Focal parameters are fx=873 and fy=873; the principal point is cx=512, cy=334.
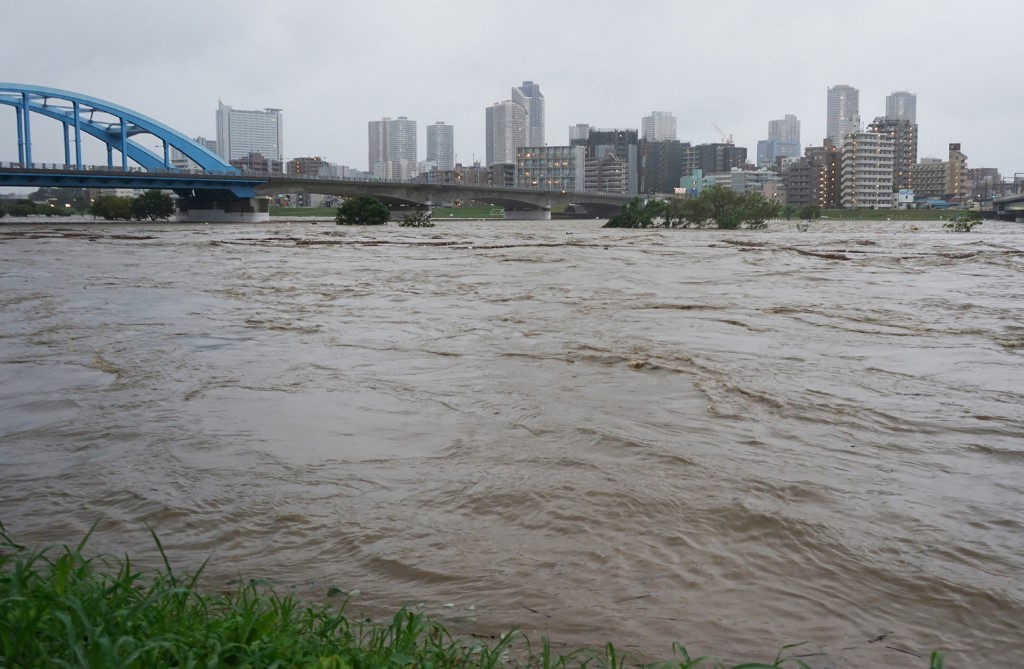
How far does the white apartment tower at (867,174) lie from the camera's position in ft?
533

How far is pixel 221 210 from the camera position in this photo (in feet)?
259

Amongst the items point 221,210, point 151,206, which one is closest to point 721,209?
point 221,210

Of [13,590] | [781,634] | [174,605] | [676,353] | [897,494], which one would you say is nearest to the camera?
[13,590]

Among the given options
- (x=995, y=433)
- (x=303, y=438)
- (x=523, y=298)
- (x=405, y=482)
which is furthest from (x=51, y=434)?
(x=523, y=298)

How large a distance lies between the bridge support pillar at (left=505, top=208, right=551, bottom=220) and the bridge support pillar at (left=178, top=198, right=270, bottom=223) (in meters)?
34.6

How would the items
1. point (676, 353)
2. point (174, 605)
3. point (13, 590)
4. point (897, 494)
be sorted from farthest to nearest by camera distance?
point (676, 353) → point (897, 494) → point (174, 605) → point (13, 590)

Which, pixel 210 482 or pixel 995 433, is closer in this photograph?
pixel 210 482

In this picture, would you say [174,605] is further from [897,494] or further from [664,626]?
[897,494]

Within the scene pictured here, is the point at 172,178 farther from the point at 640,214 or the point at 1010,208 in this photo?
the point at 1010,208

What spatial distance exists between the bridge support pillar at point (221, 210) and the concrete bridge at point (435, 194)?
1.87 m

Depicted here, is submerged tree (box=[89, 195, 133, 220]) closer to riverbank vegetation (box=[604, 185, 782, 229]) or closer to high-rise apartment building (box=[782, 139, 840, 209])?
riverbank vegetation (box=[604, 185, 782, 229])

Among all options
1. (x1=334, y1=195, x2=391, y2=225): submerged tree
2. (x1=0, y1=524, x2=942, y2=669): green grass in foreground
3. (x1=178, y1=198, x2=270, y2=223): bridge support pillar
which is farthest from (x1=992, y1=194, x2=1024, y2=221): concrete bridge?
(x1=0, y1=524, x2=942, y2=669): green grass in foreground

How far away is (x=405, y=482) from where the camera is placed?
5.05 metres

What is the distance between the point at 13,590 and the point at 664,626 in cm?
223
